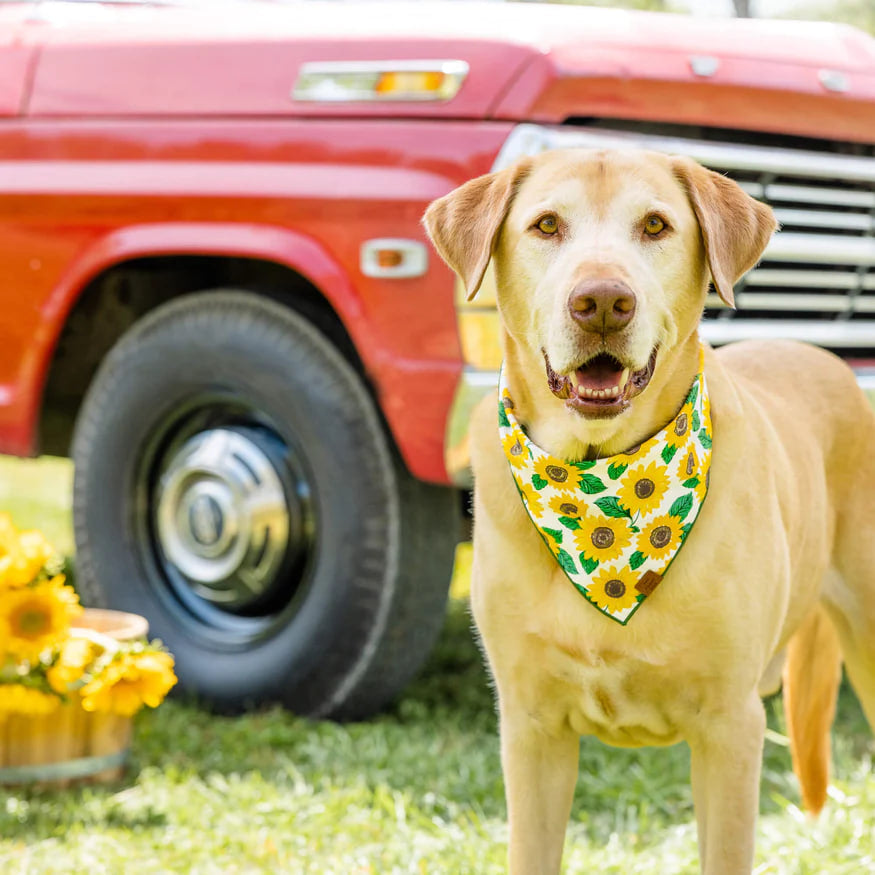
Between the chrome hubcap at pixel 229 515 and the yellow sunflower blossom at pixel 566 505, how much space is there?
166 cm

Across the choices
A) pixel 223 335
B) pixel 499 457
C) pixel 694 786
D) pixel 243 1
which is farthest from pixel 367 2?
pixel 694 786

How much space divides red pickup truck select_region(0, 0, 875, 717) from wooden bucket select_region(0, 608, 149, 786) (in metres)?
0.56

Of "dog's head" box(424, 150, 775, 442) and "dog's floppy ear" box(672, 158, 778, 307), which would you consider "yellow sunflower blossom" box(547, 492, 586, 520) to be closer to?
"dog's head" box(424, 150, 775, 442)

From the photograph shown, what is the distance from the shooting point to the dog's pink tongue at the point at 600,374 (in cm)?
270

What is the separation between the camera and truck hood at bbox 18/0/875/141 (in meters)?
3.94

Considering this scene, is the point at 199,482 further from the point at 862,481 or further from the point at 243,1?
the point at 862,481

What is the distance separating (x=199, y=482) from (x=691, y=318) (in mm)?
2125

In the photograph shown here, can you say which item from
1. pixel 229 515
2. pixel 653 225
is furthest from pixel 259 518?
pixel 653 225

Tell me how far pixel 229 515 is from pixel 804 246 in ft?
6.16

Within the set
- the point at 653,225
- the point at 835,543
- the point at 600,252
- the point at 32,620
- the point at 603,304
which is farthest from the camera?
the point at 32,620

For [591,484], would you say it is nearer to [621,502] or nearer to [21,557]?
[621,502]

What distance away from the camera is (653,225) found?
2.78 meters

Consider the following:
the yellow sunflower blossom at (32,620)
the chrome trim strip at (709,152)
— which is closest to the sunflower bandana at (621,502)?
the chrome trim strip at (709,152)

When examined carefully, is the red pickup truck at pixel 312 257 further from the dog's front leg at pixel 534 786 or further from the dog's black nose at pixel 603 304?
the dog's black nose at pixel 603 304
